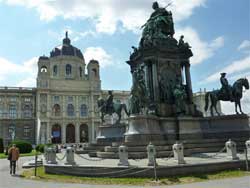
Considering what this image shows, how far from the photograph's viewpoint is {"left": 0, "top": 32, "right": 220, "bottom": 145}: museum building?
94.2m

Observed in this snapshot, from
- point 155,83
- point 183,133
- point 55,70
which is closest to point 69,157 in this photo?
point 183,133

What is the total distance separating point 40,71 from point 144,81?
8128 cm

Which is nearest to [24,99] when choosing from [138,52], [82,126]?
[82,126]

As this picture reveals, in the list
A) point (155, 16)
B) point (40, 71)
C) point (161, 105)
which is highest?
point (40, 71)

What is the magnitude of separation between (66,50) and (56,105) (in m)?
23.3

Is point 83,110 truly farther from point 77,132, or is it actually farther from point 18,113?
point 18,113

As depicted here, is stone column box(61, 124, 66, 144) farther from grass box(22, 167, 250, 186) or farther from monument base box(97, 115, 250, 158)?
grass box(22, 167, 250, 186)

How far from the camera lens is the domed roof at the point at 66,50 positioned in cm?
10628

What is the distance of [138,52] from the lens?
22656mm

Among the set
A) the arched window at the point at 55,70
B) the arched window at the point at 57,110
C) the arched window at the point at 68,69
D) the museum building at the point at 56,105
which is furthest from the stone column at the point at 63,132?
the arched window at the point at 55,70

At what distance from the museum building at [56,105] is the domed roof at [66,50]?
43.1 inches

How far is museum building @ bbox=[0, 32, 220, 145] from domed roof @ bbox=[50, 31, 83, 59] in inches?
43.1

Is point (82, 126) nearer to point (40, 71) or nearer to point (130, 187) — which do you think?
point (40, 71)

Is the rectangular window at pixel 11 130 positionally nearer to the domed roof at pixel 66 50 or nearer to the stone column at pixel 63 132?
the stone column at pixel 63 132
